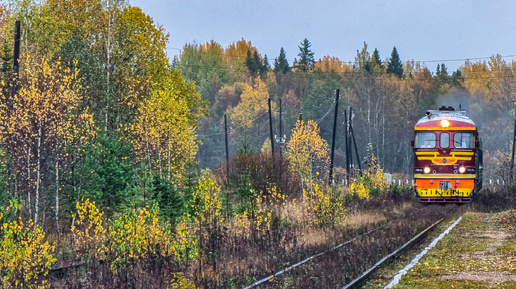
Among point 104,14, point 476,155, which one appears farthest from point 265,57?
point 476,155

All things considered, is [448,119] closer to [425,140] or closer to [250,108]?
[425,140]

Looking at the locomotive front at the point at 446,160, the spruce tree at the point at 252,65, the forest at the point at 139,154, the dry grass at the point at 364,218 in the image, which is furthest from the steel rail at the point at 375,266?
the spruce tree at the point at 252,65

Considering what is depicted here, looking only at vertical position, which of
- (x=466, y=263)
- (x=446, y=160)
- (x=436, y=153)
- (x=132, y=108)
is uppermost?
(x=132, y=108)

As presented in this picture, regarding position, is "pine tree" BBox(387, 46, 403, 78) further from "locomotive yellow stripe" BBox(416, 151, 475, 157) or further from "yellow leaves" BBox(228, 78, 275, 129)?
"locomotive yellow stripe" BBox(416, 151, 475, 157)

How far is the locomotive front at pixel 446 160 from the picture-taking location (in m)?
26.0

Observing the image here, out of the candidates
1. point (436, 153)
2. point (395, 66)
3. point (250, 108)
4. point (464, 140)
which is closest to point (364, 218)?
point (436, 153)

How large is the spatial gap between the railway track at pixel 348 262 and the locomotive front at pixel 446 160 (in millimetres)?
5722

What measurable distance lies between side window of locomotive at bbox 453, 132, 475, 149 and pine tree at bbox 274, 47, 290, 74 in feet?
291

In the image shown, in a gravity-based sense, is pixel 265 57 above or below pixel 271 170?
above

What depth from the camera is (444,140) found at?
2628cm

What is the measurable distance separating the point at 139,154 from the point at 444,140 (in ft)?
50.9

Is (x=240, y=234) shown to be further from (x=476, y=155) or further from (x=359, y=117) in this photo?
(x=359, y=117)

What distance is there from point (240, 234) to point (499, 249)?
6038 mm

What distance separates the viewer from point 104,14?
40.1m
